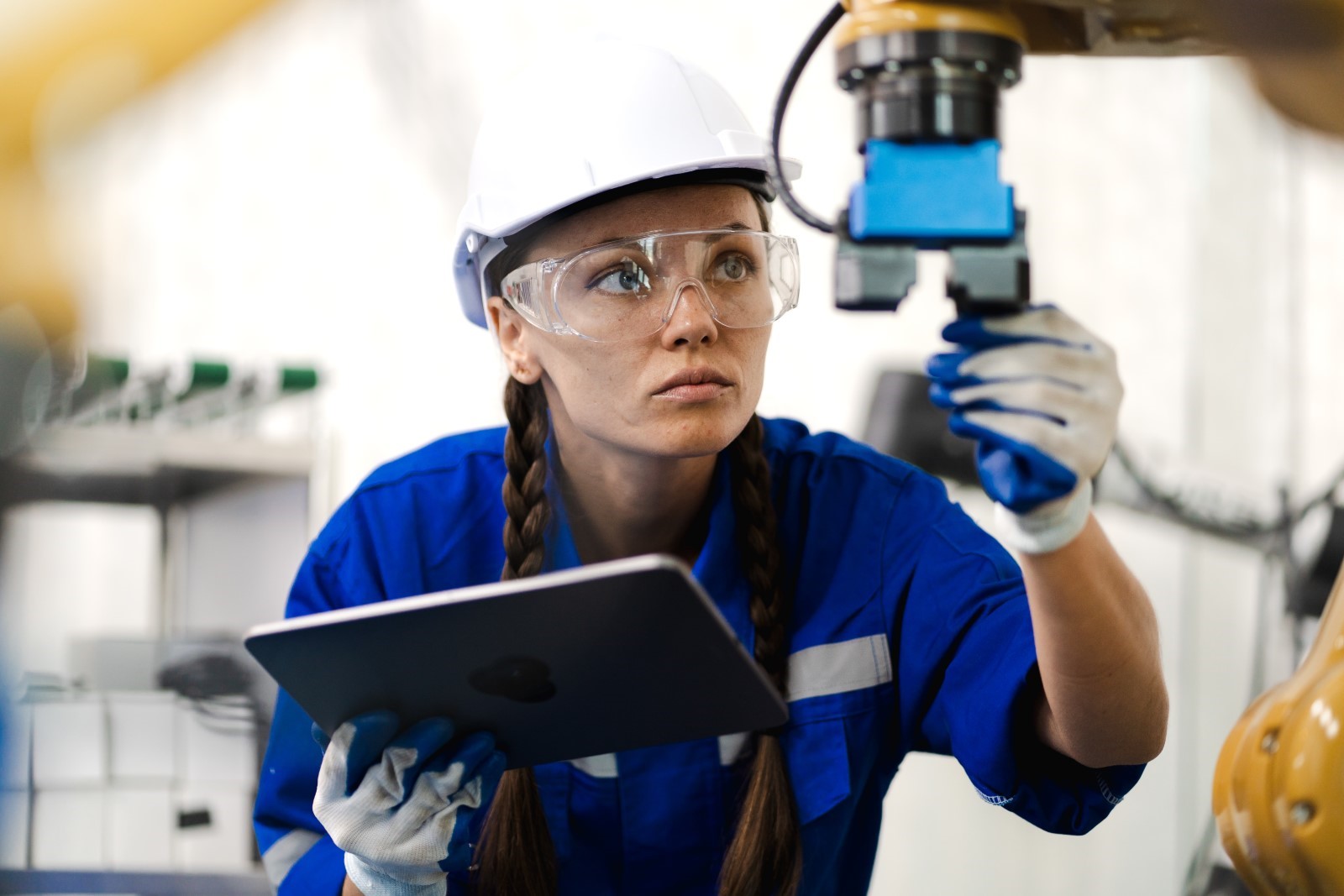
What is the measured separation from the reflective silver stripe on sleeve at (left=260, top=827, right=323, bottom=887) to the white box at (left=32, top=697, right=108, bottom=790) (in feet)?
2.31

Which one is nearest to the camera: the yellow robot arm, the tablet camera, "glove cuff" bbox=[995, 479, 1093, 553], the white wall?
the yellow robot arm

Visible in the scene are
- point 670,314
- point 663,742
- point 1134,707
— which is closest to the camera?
point 1134,707

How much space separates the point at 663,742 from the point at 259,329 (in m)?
1.65

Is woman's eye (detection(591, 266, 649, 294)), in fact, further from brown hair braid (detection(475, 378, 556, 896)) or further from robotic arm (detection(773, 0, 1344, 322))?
robotic arm (detection(773, 0, 1344, 322))

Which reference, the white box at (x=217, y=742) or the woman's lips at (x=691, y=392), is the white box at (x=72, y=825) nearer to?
the white box at (x=217, y=742)

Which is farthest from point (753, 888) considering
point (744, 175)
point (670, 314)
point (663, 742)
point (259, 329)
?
point (259, 329)

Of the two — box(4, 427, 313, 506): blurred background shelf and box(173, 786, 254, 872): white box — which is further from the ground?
box(4, 427, 313, 506): blurred background shelf

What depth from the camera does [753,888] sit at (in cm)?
132

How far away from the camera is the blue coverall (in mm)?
1338

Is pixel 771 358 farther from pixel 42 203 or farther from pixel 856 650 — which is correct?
pixel 42 203

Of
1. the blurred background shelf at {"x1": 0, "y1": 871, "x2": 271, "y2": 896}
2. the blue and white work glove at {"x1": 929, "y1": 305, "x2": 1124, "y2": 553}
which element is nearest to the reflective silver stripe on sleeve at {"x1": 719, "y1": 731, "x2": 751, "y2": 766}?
the blue and white work glove at {"x1": 929, "y1": 305, "x2": 1124, "y2": 553}

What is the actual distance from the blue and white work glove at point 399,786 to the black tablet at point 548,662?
0.07ft

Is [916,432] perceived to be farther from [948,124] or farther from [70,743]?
[948,124]

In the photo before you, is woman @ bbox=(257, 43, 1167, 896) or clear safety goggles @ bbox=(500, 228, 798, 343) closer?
woman @ bbox=(257, 43, 1167, 896)
